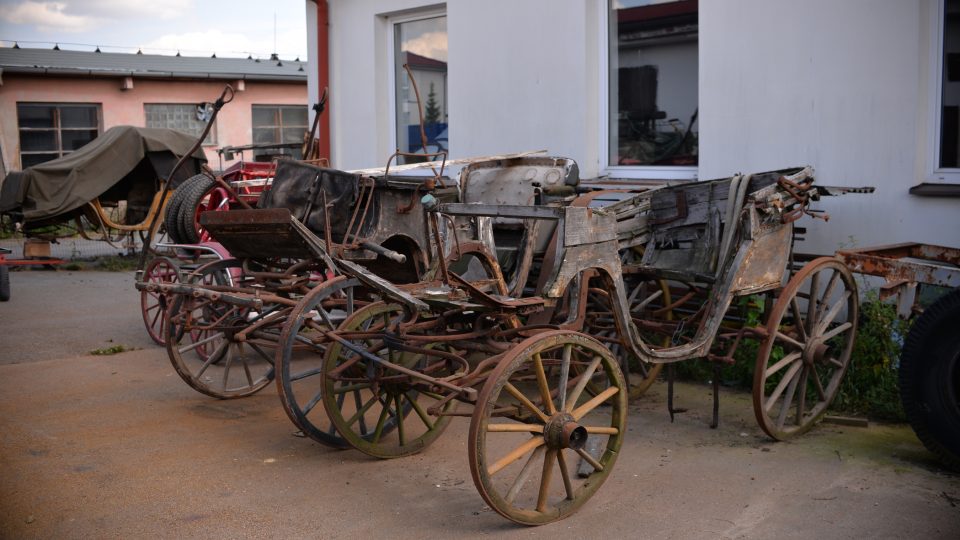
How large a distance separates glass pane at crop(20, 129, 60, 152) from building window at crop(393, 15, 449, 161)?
13758 mm

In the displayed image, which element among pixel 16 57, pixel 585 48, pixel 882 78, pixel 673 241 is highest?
pixel 16 57

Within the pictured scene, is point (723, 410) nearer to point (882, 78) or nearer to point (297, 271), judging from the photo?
point (882, 78)

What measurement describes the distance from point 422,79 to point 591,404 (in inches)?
230

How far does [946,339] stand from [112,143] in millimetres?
11777

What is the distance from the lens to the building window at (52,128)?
789 inches

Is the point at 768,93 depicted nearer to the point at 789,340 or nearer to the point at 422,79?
the point at 789,340

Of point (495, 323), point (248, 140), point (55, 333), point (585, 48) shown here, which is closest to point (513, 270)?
point (495, 323)

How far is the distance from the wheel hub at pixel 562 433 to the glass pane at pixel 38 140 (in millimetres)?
19210

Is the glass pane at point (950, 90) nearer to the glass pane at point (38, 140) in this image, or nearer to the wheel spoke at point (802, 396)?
the wheel spoke at point (802, 396)

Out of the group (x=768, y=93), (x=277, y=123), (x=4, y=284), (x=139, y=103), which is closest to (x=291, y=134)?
(x=277, y=123)

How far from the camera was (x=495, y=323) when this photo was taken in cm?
472

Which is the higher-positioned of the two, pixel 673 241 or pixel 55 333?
pixel 673 241

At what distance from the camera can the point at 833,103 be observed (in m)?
6.11

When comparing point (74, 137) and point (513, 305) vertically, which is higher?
point (74, 137)
